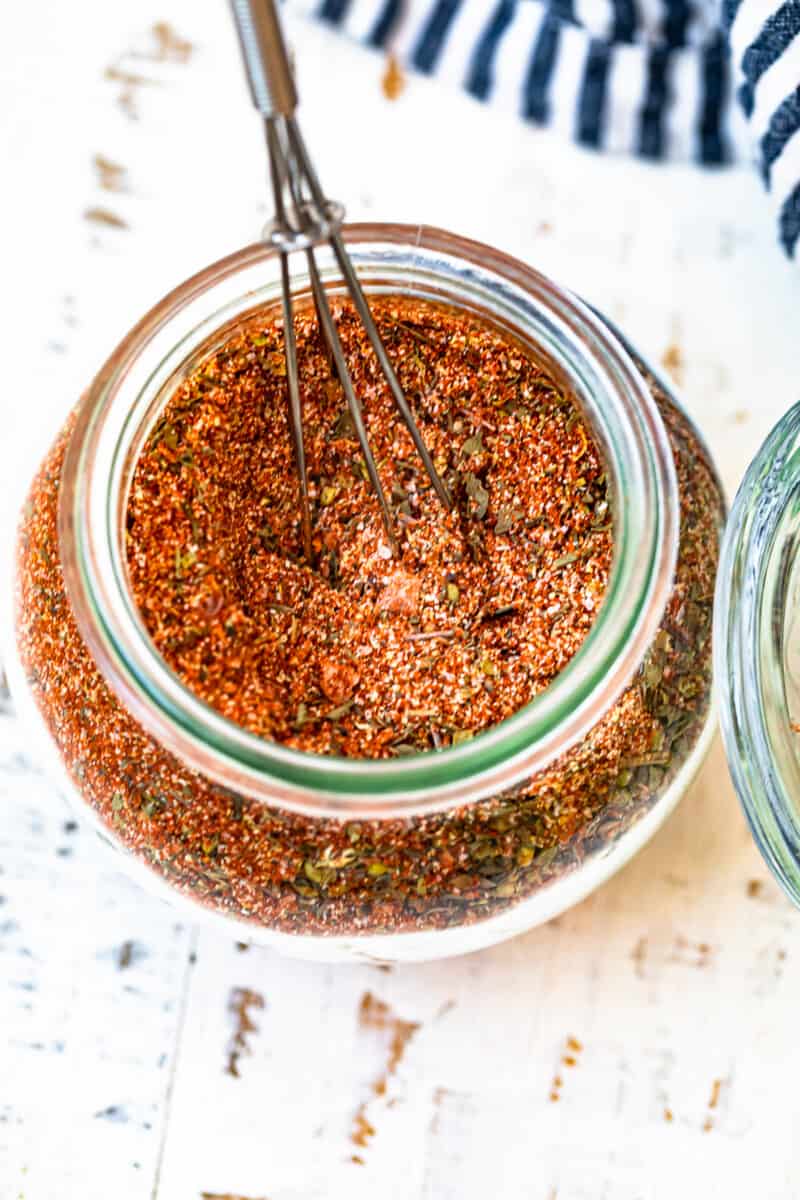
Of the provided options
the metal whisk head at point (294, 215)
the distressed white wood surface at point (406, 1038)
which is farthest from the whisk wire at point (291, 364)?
the distressed white wood surface at point (406, 1038)

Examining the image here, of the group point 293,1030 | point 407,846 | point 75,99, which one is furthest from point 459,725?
point 75,99

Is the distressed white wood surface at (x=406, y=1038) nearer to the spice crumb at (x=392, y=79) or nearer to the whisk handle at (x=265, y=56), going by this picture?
the spice crumb at (x=392, y=79)

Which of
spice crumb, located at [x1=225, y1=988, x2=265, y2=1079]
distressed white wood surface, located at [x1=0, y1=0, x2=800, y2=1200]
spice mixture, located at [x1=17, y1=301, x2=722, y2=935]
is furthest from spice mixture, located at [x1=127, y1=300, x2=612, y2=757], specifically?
spice crumb, located at [x1=225, y1=988, x2=265, y2=1079]

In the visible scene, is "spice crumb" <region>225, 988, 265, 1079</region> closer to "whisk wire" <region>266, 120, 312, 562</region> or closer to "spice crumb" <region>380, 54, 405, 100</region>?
"whisk wire" <region>266, 120, 312, 562</region>

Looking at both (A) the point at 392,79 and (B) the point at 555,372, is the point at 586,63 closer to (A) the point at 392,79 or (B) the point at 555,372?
(A) the point at 392,79

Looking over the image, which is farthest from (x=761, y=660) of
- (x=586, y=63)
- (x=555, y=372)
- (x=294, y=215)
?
(x=586, y=63)

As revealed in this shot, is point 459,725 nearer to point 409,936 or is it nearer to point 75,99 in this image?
point 409,936
